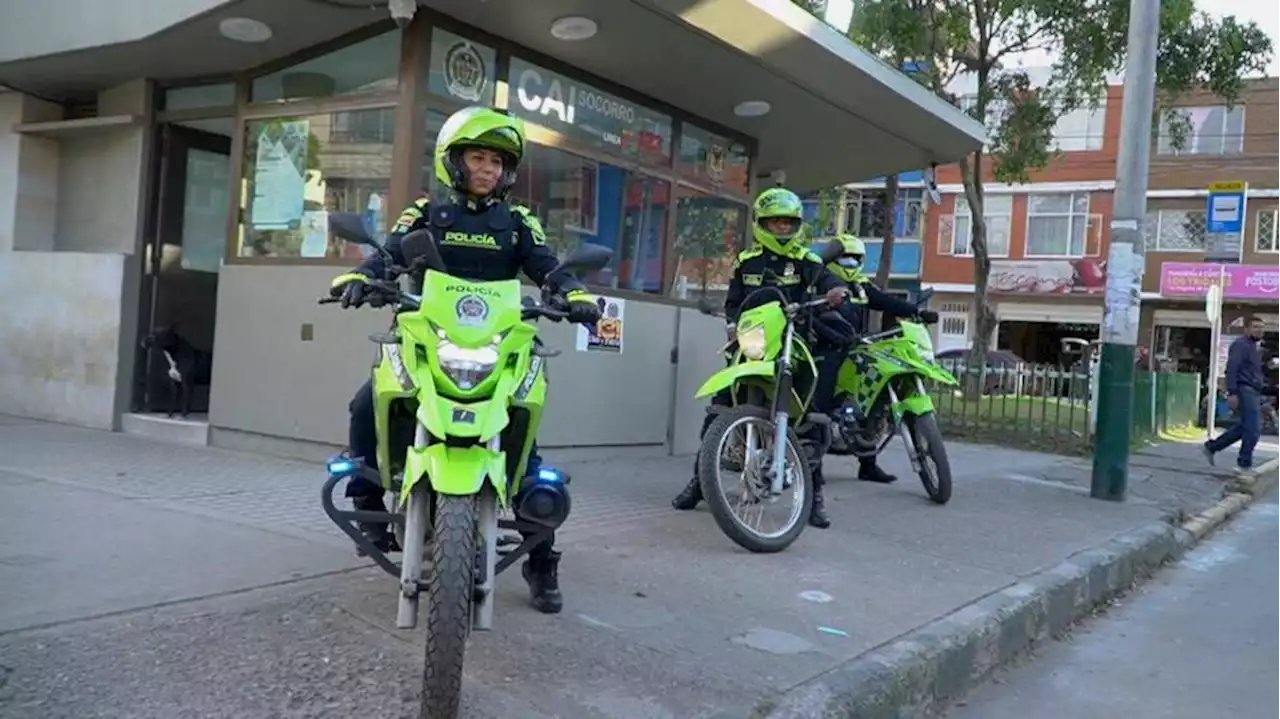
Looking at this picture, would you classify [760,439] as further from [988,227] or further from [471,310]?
[988,227]

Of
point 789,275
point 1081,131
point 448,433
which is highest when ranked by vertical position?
point 1081,131

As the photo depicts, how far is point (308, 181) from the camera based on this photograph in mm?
7688

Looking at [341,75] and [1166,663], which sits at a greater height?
[341,75]

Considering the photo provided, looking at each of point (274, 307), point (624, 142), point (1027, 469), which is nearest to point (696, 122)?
point (624, 142)

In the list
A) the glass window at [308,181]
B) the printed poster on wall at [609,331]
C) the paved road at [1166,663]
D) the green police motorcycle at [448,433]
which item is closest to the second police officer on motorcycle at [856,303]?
the printed poster on wall at [609,331]

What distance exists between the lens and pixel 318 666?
10.8ft

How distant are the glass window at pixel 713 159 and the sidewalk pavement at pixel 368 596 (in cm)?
349

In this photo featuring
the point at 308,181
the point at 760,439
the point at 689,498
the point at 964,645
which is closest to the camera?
the point at 964,645

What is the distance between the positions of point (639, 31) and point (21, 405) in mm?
6111

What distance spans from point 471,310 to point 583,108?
5.48m

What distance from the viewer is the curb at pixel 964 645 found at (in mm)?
3461

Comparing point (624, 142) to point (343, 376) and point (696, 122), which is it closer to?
point (696, 122)

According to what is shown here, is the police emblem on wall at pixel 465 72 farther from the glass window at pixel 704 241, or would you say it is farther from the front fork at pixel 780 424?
the front fork at pixel 780 424

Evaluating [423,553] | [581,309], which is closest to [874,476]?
[581,309]
